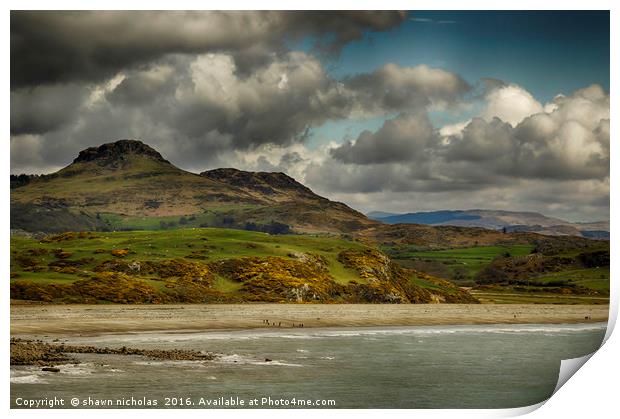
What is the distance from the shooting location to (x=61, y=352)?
4281 cm

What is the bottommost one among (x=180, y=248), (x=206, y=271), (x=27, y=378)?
(x=27, y=378)

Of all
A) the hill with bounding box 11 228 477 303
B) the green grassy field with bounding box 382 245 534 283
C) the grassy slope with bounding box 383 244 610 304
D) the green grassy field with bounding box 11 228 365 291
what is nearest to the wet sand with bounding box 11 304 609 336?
the hill with bounding box 11 228 477 303

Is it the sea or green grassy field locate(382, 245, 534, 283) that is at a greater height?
green grassy field locate(382, 245, 534, 283)

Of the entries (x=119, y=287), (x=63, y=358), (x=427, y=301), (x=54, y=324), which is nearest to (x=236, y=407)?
(x=63, y=358)

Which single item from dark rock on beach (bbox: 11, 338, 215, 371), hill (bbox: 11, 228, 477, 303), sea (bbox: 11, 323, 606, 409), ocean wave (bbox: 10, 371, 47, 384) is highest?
hill (bbox: 11, 228, 477, 303)

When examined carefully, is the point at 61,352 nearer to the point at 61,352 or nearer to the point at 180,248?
the point at 61,352

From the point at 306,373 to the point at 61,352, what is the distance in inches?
566

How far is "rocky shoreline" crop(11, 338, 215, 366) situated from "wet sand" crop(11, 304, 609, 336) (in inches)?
250

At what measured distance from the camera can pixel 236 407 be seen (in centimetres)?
3478

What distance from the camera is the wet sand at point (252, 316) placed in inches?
2256

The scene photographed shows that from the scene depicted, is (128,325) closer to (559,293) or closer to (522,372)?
(522,372)

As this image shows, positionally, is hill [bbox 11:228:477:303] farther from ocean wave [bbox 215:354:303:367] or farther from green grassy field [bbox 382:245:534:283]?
ocean wave [bbox 215:354:303:367]

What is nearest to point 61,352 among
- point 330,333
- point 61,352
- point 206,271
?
point 61,352

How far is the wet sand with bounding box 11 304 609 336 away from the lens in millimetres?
57312
